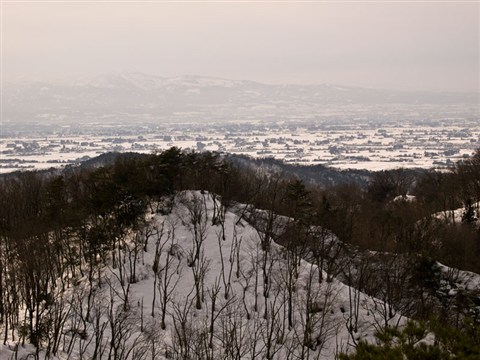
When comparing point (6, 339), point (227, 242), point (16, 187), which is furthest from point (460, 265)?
point (16, 187)

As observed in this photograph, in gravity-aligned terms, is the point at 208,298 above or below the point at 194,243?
below

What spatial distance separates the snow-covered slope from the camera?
30469 millimetres

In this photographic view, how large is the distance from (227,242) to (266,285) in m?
8.29

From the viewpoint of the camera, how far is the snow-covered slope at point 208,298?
3047 centimetres

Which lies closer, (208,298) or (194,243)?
(208,298)

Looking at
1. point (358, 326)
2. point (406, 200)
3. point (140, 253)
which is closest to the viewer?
point (358, 326)

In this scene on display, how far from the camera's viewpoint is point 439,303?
38219mm

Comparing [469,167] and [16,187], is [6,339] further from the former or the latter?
[469,167]

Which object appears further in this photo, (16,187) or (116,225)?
(16,187)

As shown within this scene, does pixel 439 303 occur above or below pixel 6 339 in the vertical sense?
below

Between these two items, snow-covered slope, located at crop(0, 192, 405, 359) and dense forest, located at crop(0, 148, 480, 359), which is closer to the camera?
snow-covered slope, located at crop(0, 192, 405, 359)

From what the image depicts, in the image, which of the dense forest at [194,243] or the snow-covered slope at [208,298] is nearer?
the snow-covered slope at [208,298]

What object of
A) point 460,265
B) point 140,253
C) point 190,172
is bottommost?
point 460,265

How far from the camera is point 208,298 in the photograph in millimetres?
37062
